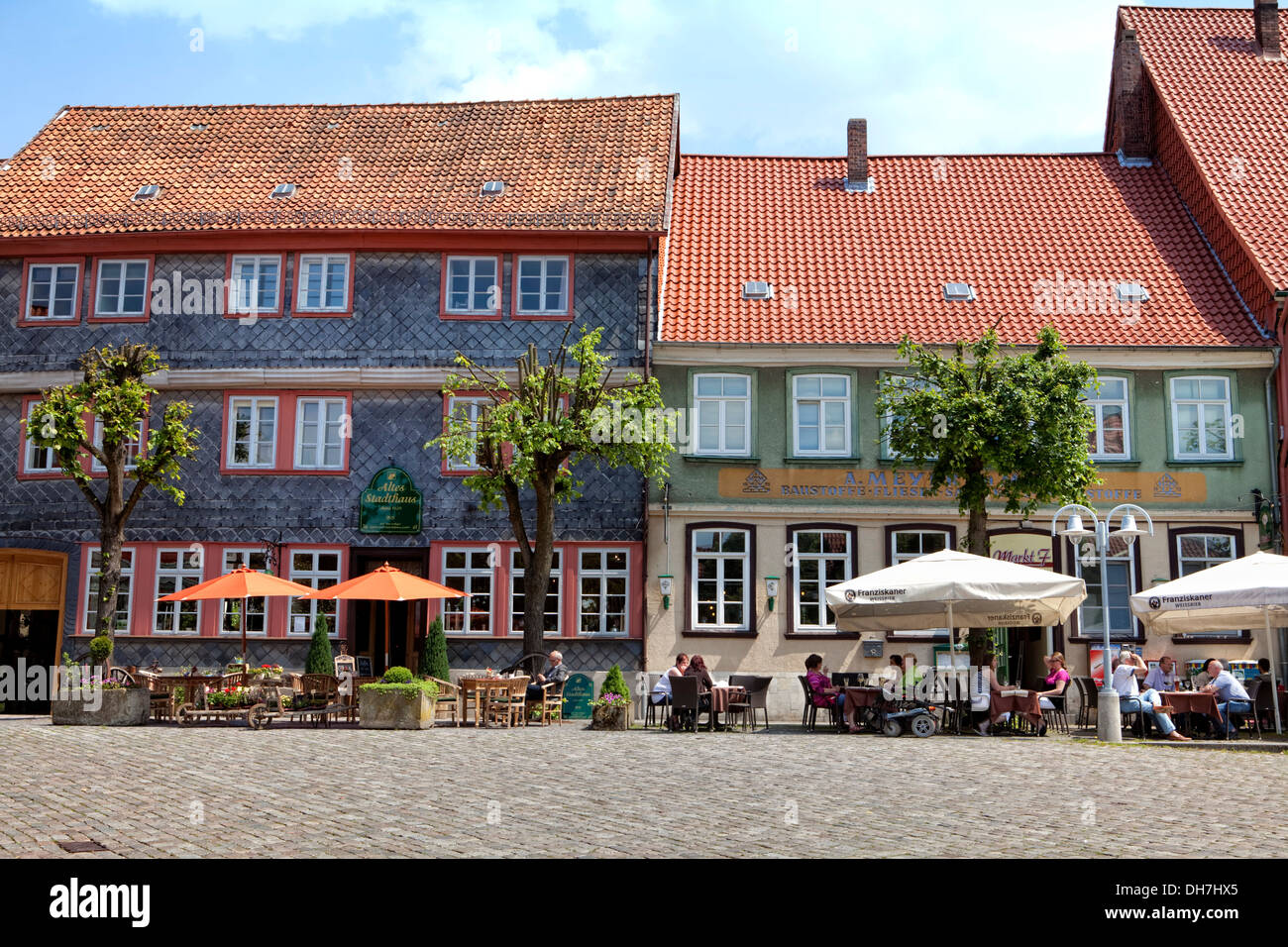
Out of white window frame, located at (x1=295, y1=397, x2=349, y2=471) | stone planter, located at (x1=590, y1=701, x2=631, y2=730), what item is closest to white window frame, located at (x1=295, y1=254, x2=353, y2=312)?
white window frame, located at (x1=295, y1=397, x2=349, y2=471)

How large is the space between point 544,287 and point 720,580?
6544 millimetres

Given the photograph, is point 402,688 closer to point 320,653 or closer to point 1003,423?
point 320,653

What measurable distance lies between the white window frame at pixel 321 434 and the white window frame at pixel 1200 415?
15.4 metres

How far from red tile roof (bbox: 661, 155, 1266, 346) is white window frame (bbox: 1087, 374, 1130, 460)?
0.81 m

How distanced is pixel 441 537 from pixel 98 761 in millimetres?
11248

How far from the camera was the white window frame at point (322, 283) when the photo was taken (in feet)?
81.9

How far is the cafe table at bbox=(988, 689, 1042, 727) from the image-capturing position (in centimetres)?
1833

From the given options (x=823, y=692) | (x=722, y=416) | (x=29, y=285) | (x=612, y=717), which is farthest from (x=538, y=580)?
(x=29, y=285)

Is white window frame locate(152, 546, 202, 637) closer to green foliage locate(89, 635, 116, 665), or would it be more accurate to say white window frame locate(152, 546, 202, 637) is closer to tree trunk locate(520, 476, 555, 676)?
green foliage locate(89, 635, 116, 665)

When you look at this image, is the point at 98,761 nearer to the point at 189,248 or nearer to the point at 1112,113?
the point at 189,248

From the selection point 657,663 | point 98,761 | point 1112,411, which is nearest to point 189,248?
point 657,663

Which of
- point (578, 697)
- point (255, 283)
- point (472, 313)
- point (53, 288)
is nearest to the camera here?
point (578, 697)

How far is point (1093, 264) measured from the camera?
86.0 feet

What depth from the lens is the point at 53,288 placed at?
25.5 meters
